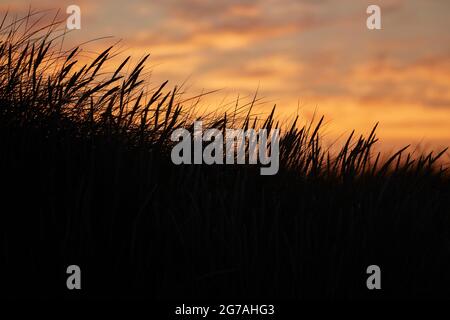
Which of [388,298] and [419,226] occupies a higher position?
[419,226]

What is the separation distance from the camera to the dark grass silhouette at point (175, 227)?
111 inches

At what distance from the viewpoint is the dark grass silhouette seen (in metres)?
2.82

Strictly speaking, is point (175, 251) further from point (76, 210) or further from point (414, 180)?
point (414, 180)

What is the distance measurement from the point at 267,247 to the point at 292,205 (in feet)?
1.57

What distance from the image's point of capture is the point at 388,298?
291 centimetres

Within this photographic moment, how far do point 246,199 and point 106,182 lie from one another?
0.68m

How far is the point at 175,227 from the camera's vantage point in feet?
9.47
